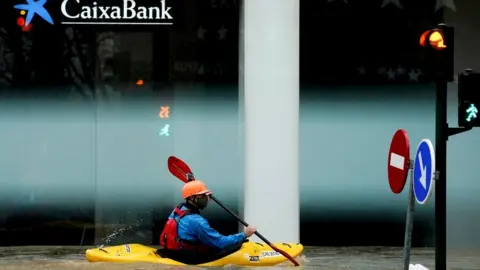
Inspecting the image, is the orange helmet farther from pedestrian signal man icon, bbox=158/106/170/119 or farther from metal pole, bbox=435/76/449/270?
pedestrian signal man icon, bbox=158/106/170/119

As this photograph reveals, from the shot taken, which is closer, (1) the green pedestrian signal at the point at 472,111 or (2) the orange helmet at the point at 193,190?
(1) the green pedestrian signal at the point at 472,111

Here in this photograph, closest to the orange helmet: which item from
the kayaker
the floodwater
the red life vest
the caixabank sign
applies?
the kayaker

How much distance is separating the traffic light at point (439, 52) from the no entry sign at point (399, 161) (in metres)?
1.30

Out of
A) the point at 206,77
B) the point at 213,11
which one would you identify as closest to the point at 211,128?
the point at 206,77

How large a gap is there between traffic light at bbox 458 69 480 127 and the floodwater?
297 cm

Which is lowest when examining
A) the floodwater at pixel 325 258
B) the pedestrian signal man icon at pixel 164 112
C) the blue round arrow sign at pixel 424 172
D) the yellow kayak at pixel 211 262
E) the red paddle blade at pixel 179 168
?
the floodwater at pixel 325 258

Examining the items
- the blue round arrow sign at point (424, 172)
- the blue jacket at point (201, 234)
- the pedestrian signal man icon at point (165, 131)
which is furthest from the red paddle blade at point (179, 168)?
the blue round arrow sign at point (424, 172)

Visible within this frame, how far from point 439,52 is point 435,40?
140 mm

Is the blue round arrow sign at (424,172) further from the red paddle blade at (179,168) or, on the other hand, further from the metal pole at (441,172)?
the red paddle blade at (179,168)

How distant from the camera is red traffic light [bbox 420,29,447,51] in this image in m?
9.88

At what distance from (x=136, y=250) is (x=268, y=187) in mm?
3269

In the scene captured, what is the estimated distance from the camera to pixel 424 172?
27.8 feet

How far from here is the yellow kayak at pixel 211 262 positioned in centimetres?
1098

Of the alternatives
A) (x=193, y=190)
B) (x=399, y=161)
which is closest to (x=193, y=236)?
(x=193, y=190)
